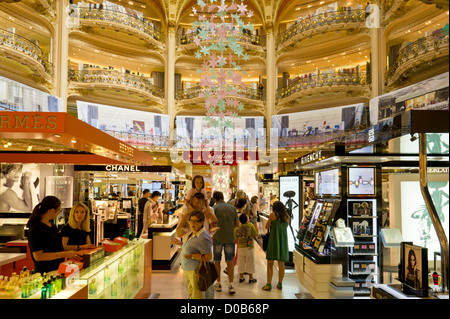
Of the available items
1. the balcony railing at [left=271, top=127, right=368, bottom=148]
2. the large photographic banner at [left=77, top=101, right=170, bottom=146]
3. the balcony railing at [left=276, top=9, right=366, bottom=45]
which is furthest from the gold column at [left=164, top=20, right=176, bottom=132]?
the balcony railing at [left=271, top=127, right=368, bottom=148]

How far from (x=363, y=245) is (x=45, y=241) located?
3786mm

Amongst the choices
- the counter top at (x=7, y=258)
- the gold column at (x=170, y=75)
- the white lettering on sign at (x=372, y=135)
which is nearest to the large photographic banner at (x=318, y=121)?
the gold column at (x=170, y=75)

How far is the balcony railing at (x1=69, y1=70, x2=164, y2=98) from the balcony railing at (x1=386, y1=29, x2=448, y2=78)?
1768cm

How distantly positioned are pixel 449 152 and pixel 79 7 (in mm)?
19113

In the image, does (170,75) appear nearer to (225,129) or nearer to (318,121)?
(225,129)

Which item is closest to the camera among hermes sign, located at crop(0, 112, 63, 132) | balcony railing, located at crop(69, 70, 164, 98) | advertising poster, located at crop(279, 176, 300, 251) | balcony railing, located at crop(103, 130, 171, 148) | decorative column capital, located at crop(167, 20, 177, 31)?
hermes sign, located at crop(0, 112, 63, 132)

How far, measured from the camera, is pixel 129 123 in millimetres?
19422

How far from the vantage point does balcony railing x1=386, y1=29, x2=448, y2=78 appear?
81 centimetres

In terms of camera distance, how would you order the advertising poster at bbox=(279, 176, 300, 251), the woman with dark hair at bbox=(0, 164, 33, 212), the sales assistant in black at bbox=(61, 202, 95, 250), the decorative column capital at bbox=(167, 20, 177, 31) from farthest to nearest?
the decorative column capital at bbox=(167, 20, 177, 31)
the woman with dark hair at bbox=(0, 164, 33, 212)
the advertising poster at bbox=(279, 176, 300, 251)
the sales assistant in black at bbox=(61, 202, 95, 250)

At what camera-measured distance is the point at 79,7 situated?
1683cm

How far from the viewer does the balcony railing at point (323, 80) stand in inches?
645

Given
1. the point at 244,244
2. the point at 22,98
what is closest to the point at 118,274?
the point at 244,244

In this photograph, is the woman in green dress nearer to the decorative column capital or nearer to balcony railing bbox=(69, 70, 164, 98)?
balcony railing bbox=(69, 70, 164, 98)

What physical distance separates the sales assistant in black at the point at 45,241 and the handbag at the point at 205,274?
98cm
